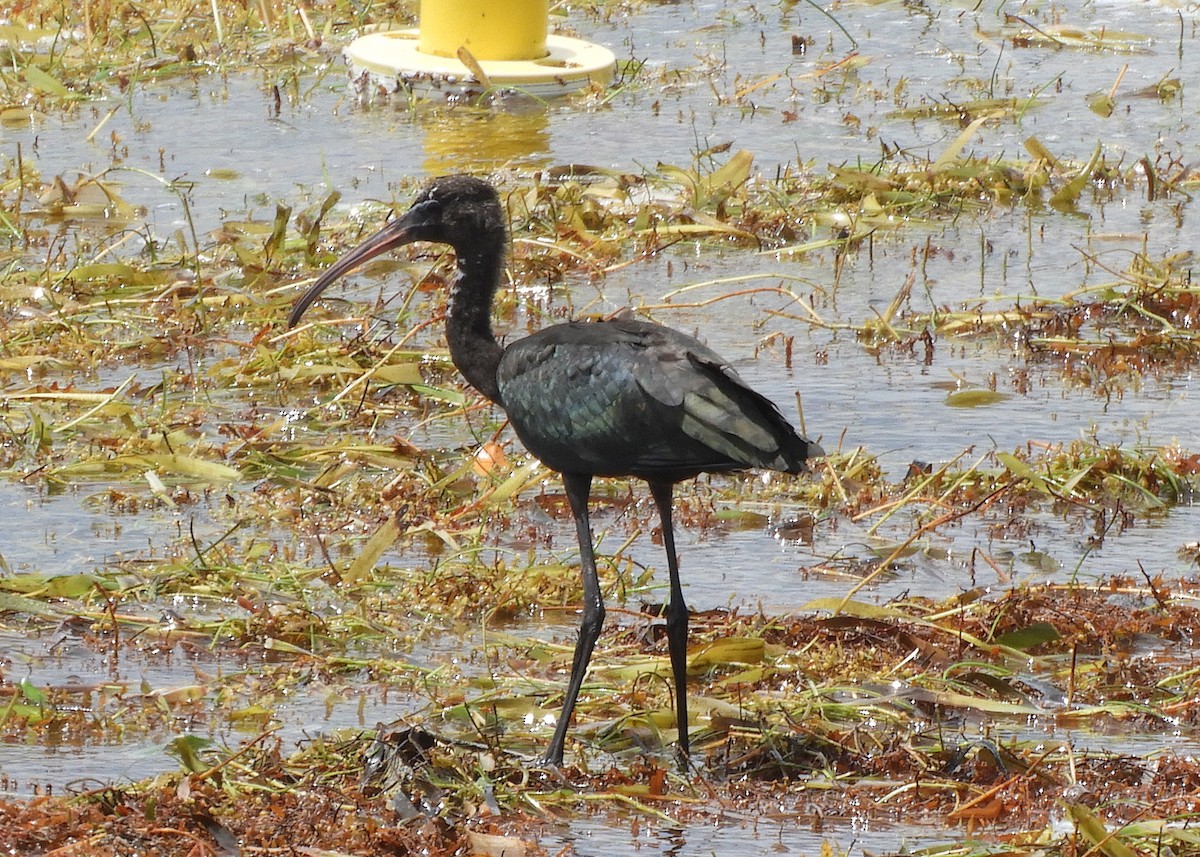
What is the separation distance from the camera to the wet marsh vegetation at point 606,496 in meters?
4.76

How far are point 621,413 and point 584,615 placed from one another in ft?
1.79

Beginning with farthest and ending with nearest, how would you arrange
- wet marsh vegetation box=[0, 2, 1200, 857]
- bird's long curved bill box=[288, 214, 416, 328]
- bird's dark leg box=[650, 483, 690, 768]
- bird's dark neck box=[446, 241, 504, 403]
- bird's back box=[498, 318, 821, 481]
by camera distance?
bird's long curved bill box=[288, 214, 416, 328], bird's dark neck box=[446, 241, 504, 403], bird's dark leg box=[650, 483, 690, 768], bird's back box=[498, 318, 821, 481], wet marsh vegetation box=[0, 2, 1200, 857]

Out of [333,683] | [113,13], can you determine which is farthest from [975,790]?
[113,13]

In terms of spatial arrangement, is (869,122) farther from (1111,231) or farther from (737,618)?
(737,618)

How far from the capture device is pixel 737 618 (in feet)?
19.3

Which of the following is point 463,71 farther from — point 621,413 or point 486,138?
point 621,413

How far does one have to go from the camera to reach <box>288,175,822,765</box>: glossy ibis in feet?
16.2

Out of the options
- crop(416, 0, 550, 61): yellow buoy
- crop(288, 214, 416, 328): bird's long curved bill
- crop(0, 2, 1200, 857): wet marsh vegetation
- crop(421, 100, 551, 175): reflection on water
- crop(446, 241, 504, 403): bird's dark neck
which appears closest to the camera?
crop(0, 2, 1200, 857): wet marsh vegetation

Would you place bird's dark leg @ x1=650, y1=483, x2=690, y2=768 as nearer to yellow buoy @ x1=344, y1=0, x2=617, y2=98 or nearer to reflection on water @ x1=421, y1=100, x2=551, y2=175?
reflection on water @ x1=421, y1=100, x2=551, y2=175

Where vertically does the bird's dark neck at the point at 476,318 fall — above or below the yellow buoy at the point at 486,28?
below

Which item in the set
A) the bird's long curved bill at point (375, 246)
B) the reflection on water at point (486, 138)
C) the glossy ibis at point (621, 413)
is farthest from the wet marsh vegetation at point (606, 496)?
the bird's long curved bill at point (375, 246)

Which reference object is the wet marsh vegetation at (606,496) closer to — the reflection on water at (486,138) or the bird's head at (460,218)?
the reflection on water at (486,138)

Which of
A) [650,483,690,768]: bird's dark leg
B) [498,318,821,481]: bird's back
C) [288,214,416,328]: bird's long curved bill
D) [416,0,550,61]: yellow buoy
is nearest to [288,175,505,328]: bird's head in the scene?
[288,214,416,328]: bird's long curved bill

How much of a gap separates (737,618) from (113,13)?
10.2 m
